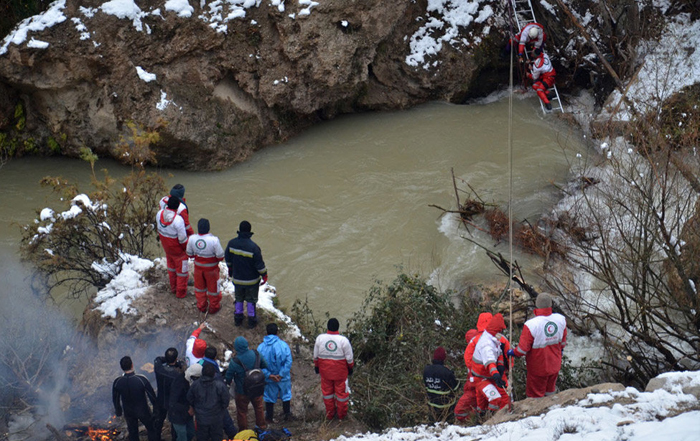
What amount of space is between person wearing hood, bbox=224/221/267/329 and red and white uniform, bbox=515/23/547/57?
995 centimetres

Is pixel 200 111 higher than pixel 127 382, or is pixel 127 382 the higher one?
pixel 200 111

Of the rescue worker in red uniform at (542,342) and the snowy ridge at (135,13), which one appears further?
the snowy ridge at (135,13)

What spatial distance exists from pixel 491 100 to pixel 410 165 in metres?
3.59

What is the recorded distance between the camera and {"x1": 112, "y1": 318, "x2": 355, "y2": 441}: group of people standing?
23.9ft

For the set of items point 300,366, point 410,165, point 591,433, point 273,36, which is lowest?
point 300,366

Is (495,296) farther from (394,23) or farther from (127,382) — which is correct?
(394,23)

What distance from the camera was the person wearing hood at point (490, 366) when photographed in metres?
7.50

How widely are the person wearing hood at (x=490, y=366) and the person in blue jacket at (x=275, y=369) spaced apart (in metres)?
2.14

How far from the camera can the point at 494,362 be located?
744cm

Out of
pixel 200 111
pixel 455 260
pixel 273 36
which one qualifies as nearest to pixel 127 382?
pixel 455 260

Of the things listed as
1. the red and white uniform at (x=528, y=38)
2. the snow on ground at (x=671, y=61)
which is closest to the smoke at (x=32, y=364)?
the red and white uniform at (x=528, y=38)

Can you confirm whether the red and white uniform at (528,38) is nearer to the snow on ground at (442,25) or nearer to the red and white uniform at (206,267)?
the snow on ground at (442,25)

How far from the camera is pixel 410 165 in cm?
1534

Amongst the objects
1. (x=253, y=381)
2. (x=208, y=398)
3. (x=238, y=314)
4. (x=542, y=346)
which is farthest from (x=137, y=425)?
(x=542, y=346)
